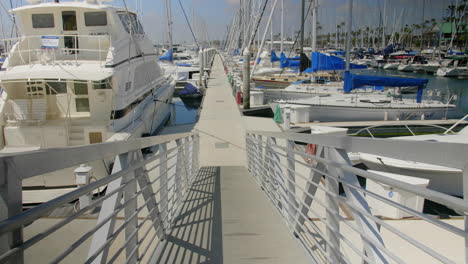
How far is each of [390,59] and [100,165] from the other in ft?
200

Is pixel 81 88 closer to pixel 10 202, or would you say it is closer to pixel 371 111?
pixel 10 202

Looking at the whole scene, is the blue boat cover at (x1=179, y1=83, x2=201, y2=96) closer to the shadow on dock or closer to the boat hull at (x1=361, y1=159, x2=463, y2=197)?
the boat hull at (x1=361, y1=159, x2=463, y2=197)

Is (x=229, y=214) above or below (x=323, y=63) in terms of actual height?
below

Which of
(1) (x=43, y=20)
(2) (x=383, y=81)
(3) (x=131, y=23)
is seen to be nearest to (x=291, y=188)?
(3) (x=131, y=23)

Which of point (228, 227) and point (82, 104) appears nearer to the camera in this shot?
point (228, 227)

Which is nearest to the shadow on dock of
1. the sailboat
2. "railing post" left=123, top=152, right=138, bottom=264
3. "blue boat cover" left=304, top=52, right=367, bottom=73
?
"railing post" left=123, top=152, right=138, bottom=264

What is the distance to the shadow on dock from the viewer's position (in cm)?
311

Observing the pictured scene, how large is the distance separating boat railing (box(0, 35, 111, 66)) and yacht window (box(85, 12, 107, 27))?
0.60 meters

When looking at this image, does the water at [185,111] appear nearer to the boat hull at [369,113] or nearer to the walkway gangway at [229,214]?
the boat hull at [369,113]

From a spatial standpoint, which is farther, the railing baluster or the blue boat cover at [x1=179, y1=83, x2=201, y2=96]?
the blue boat cover at [x1=179, y1=83, x2=201, y2=96]

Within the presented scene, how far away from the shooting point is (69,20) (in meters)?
12.9

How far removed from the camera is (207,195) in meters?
5.53

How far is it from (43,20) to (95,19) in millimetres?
1767

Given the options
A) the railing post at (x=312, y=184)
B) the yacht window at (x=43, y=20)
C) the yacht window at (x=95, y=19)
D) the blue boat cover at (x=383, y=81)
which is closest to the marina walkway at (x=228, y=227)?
the railing post at (x=312, y=184)
